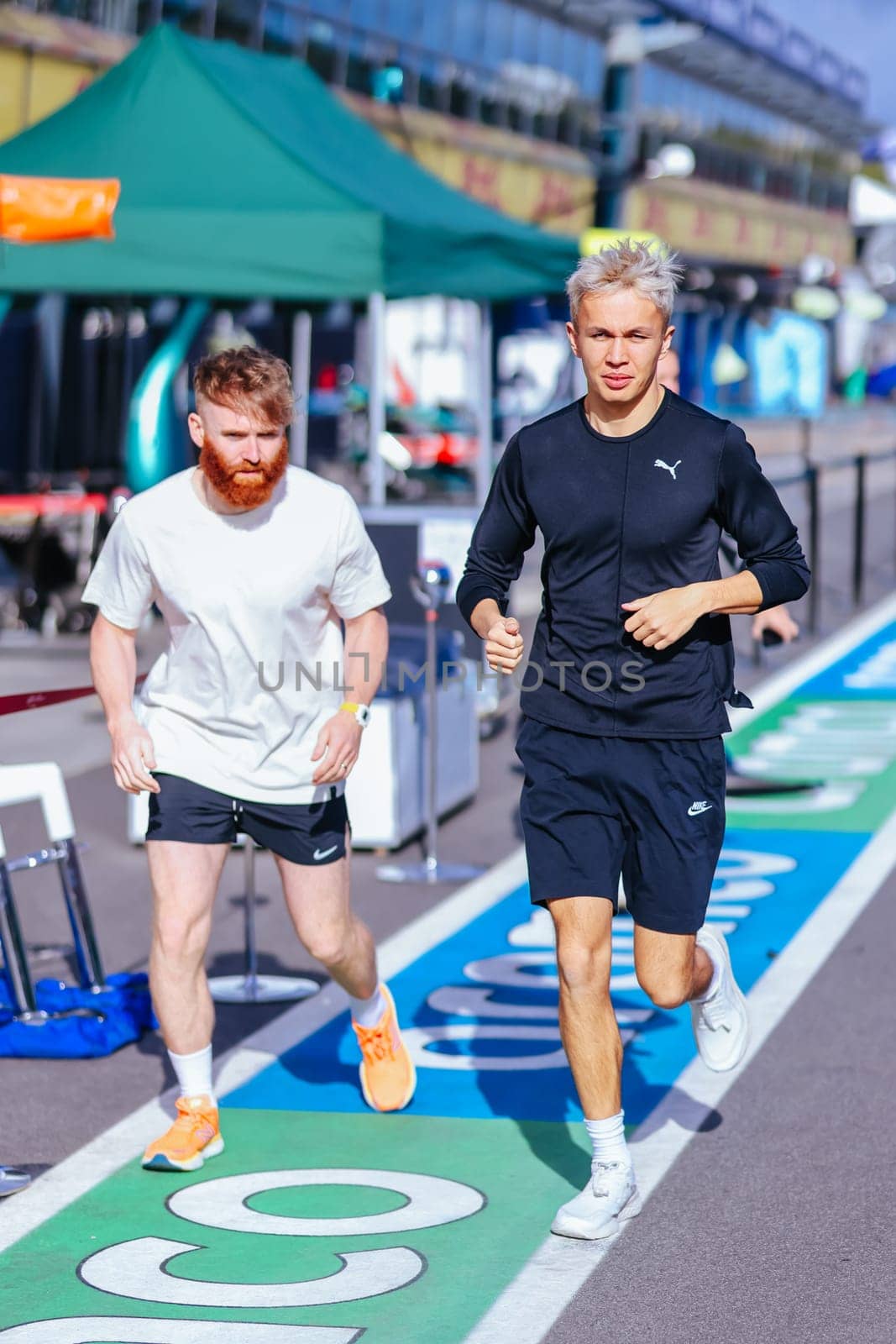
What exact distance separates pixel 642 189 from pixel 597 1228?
1899 inches

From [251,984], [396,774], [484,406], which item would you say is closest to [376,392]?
[484,406]

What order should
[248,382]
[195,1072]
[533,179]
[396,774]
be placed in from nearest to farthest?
1. [248,382]
2. [195,1072]
3. [396,774]
4. [533,179]

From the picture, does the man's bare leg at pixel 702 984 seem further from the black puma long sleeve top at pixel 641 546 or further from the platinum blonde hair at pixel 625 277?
the platinum blonde hair at pixel 625 277

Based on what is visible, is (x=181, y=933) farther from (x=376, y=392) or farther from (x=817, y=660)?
(x=817, y=660)

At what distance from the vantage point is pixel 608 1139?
466 centimetres

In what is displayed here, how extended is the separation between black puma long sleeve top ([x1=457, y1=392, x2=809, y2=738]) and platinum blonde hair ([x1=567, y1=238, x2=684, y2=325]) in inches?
9.9

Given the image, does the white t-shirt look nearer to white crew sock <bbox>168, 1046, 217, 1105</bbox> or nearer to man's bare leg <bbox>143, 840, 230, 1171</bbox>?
man's bare leg <bbox>143, 840, 230, 1171</bbox>

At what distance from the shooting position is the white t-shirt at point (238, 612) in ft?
16.6

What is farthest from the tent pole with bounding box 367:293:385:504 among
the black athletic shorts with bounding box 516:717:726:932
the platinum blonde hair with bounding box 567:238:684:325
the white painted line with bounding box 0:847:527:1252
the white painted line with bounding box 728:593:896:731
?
the black athletic shorts with bounding box 516:717:726:932

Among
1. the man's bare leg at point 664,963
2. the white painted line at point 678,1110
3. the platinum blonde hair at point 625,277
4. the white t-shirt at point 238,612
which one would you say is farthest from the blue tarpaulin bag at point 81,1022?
the platinum blonde hair at point 625,277

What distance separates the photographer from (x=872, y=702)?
1378 centimetres

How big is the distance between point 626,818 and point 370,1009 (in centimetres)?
112

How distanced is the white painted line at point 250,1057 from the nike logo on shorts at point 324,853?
87 cm

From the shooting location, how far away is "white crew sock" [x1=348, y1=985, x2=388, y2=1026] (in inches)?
217
